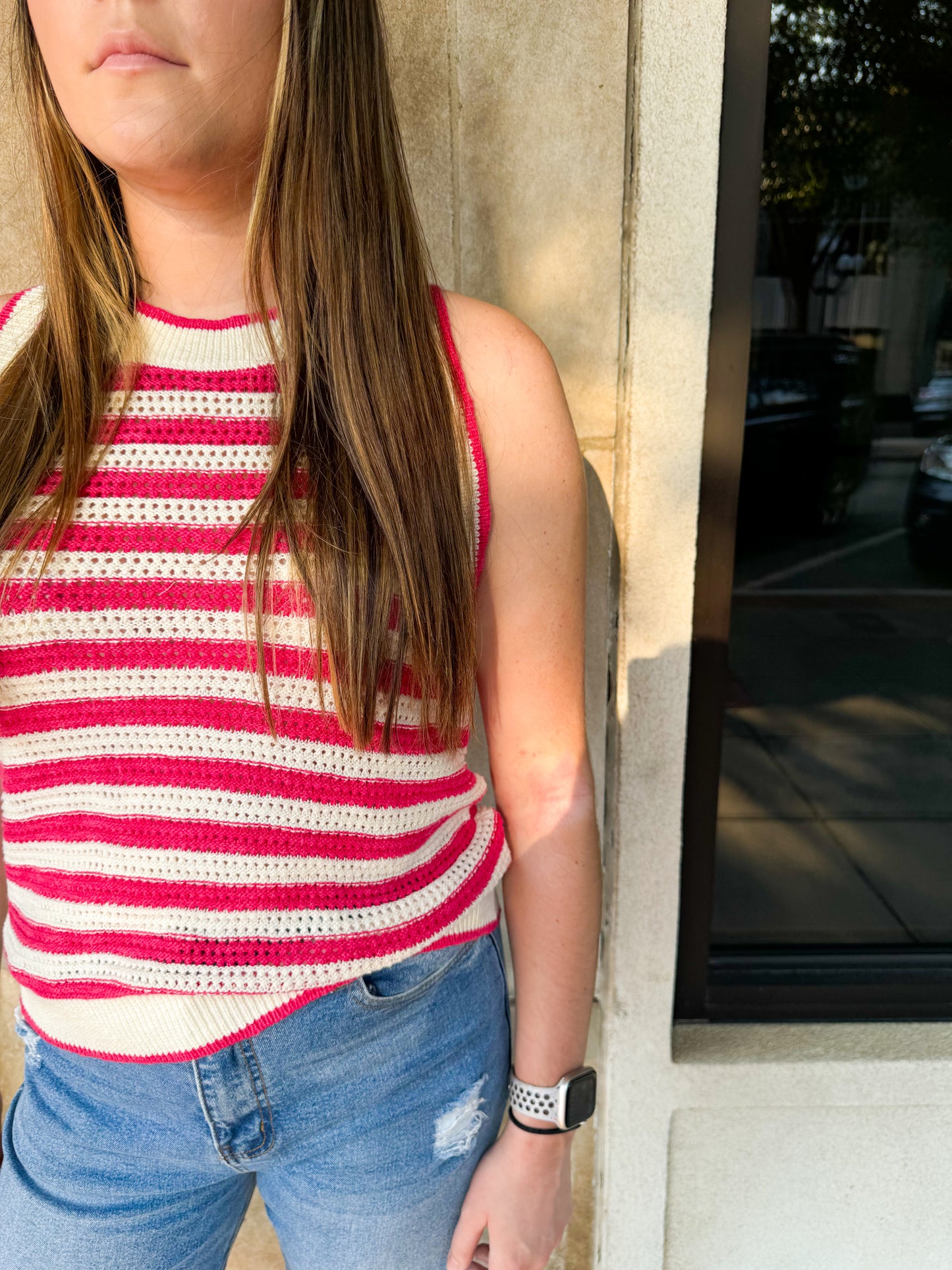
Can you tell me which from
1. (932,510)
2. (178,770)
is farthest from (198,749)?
(932,510)

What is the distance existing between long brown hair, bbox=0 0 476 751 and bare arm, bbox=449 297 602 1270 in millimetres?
49

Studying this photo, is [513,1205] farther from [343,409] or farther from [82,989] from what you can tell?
[343,409]

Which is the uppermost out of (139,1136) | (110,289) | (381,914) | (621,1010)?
(110,289)

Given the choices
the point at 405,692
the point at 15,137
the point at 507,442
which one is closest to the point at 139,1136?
the point at 405,692

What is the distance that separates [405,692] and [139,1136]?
1.70ft

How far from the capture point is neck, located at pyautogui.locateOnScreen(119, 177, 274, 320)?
3.04 feet

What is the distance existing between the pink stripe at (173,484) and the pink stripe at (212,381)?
0.27ft

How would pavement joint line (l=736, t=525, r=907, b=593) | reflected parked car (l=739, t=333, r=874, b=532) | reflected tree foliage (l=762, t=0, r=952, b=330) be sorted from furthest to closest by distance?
pavement joint line (l=736, t=525, r=907, b=593)
reflected parked car (l=739, t=333, r=874, b=532)
reflected tree foliage (l=762, t=0, r=952, b=330)

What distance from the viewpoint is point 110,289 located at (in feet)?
3.17

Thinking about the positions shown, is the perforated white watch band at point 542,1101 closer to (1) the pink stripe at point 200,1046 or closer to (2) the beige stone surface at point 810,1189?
(1) the pink stripe at point 200,1046

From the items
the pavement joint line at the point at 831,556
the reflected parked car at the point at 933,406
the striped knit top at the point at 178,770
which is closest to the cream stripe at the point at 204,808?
the striped knit top at the point at 178,770

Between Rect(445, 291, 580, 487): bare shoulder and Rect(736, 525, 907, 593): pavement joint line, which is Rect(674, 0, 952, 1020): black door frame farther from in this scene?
Rect(445, 291, 580, 487): bare shoulder

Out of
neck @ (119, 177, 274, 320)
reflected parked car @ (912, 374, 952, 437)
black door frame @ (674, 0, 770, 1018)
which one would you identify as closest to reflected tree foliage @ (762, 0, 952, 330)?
reflected parked car @ (912, 374, 952, 437)

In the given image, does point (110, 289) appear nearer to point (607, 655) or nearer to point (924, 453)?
point (607, 655)
